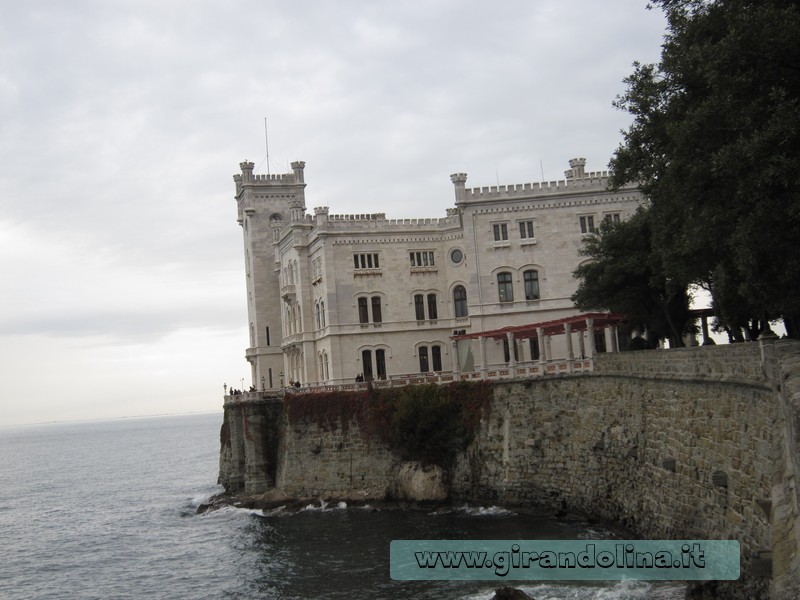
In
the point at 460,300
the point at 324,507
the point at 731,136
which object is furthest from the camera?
the point at 460,300

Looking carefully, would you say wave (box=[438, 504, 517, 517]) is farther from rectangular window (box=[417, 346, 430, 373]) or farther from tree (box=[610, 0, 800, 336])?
tree (box=[610, 0, 800, 336])

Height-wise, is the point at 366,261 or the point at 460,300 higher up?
the point at 366,261

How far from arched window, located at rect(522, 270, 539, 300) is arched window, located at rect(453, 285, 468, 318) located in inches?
182

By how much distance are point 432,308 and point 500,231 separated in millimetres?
7238

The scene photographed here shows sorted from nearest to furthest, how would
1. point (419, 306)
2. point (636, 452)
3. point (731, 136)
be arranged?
point (731, 136) → point (636, 452) → point (419, 306)

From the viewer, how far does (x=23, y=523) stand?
61.9 m

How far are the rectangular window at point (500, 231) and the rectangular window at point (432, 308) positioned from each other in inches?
247

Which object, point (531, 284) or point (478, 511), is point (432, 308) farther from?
point (478, 511)

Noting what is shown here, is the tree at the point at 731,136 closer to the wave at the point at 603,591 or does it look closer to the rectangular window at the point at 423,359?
the wave at the point at 603,591

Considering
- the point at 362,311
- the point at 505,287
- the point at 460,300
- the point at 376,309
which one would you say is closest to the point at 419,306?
the point at 460,300

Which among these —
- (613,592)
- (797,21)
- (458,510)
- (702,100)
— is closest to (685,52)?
(702,100)

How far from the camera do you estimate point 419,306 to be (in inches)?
→ 2306

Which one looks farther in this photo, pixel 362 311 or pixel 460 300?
pixel 460 300

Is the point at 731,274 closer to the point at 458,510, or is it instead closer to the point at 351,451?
the point at 458,510
